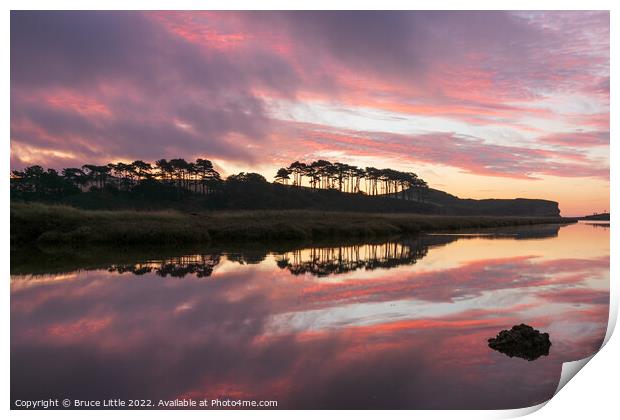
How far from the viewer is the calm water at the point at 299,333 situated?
20.5 feet

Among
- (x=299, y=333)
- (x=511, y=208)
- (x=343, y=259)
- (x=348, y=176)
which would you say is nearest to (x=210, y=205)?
(x=348, y=176)

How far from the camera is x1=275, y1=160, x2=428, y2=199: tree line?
285 feet

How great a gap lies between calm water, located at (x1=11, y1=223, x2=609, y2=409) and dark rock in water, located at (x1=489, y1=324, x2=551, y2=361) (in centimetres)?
19

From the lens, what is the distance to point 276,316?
32.3ft

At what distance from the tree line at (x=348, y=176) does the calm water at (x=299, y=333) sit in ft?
234

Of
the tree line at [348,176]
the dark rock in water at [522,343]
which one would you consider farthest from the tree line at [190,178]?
the dark rock in water at [522,343]

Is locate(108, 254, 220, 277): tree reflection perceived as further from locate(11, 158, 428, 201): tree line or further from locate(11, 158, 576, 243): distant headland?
locate(11, 158, 428, 201): tree line

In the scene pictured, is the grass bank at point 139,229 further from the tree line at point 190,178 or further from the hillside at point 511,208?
the hillside at point 511,208

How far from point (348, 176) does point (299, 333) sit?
86.0m

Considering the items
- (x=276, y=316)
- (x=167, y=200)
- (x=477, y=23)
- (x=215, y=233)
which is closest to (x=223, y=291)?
(x=276, y=316)

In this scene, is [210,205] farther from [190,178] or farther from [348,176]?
[348,176]

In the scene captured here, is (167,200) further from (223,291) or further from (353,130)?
(223,291)

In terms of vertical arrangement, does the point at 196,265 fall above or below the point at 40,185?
below
